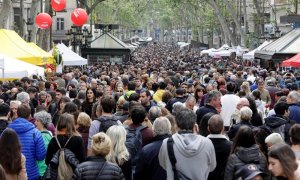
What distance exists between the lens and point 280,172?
614 cm

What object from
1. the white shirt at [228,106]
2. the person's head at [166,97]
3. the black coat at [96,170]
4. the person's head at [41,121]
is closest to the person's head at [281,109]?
the white shirt at [228,106]

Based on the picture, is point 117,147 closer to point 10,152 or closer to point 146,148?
point 146,148

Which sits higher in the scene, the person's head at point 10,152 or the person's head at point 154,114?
the person's head at point 154,114

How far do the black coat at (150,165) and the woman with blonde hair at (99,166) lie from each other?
0.84 metres

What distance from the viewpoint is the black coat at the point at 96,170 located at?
24.6 ft

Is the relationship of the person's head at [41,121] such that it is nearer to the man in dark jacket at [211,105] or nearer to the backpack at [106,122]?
the backpack at [106,122]

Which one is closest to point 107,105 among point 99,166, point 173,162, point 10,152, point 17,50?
point 173,162

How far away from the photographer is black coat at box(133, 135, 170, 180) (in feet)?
27.6

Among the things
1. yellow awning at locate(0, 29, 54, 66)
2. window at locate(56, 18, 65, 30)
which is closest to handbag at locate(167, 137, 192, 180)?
yellow awning at locate(0, 29, 54, 66)

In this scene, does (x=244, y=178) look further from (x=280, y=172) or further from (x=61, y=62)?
(x=61, y=62)

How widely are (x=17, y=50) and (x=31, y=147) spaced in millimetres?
13912

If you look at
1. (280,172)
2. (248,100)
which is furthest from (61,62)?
(280,172)

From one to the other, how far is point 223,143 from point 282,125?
2.23 meters

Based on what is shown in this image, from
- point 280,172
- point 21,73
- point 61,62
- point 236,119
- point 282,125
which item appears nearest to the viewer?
point 280,172
